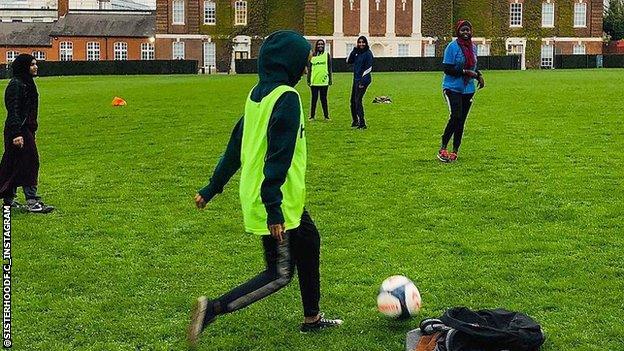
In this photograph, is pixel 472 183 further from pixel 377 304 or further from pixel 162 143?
pixel 162 143

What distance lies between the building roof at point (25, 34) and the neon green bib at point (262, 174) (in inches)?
3374

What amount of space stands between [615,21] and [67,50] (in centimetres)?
5385

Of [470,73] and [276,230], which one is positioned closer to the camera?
[276,230]

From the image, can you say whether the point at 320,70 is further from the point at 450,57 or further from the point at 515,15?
the point at 515,15

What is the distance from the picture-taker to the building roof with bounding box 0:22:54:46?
86.9 m

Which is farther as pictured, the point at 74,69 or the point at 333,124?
the point at 74,69

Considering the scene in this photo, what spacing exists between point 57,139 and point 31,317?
12.2 meters

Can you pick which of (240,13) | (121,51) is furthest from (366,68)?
(121,51)

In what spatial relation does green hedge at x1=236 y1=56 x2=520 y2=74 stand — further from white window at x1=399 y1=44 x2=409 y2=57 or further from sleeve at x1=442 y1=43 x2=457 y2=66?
sleeve at x1=442 y1=43 x2=457 y2=66

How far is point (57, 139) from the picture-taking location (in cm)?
1798

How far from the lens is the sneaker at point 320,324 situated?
6000 mm

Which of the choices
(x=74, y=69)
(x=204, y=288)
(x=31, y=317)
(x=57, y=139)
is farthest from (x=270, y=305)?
(x=74, y=69)

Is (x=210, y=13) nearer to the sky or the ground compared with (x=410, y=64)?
nearer to the sky

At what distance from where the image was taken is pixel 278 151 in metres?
5.36
